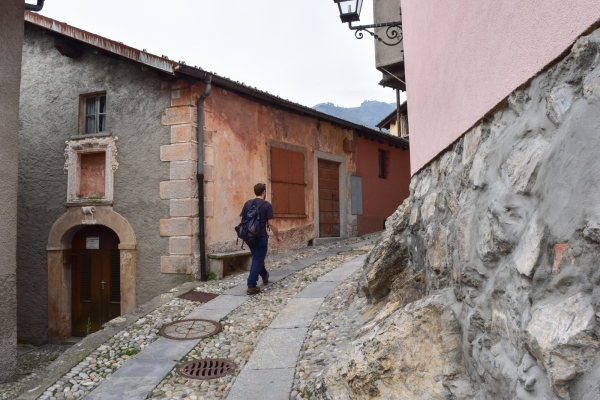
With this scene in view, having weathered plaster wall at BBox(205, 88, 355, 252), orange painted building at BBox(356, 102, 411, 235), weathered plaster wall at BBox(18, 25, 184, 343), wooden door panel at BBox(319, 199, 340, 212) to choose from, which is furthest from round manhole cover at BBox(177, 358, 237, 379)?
orange painted building at BBox(356, 102, 411, 235)

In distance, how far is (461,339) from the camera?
2387 mm

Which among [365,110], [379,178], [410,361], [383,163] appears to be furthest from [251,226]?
[365,110]

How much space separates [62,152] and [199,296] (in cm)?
431

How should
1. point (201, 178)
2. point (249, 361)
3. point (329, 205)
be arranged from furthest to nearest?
point (329, 205) < point (201, 178) < point (249, 361)

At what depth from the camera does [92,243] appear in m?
8.83

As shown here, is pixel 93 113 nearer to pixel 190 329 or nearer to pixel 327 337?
pixel 190 329

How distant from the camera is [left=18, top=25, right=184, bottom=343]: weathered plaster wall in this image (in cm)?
795

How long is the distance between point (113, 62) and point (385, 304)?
691 centimetres

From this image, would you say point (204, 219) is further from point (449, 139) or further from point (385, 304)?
point (449, 139)

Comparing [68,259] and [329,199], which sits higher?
[329,199]

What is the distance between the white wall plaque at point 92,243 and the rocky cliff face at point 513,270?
7124mm

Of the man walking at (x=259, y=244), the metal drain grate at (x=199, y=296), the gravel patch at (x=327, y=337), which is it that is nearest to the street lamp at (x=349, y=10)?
the man walking at (x=259, y=244)

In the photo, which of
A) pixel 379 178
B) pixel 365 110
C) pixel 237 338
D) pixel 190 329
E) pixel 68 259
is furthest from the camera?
pixel 365 110

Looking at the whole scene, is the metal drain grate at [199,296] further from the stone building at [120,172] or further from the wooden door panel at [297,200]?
the wooden door panel at [297,200]
